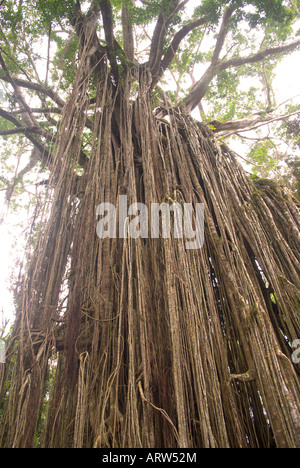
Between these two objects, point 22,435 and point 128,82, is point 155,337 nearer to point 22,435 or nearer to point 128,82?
point 22,435

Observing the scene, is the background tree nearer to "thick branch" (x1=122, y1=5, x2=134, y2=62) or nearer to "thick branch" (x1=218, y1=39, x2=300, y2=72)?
"thick branch" (x1=122, y1=5, x2=134, y2=62)

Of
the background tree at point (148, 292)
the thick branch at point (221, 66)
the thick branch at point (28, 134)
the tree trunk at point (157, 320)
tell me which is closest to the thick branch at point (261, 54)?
the thick branch at point (221, 66)

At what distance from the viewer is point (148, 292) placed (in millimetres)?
1910

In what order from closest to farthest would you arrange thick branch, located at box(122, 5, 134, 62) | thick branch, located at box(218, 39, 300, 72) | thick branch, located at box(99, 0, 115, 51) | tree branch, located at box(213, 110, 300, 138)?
thick branch, located at box(99, 0, 115, 51), thick branch, located at box(122, 5, 134, 62), tree branch, located at box(213, 110, 300, 138), thick branch, located at box(218, 39, 300, 72)

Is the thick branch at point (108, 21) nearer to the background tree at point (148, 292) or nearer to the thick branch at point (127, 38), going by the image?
the background tree at point (148, 292)

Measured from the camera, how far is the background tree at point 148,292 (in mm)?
1394

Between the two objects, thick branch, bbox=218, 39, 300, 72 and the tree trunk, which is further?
thick branch, bbox=218, 39, 300, 72

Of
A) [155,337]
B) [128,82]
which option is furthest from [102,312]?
[128,82]

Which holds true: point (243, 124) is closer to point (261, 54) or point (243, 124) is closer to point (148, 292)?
point (261, 54)

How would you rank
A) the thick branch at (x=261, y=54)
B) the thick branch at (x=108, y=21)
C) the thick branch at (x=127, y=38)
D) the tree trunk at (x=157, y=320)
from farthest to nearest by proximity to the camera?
the thick branch at (x=261, y=54) < the thick branch at (x=127, y=38) < the thick branch at (x=108, y=21) < the tree trunk at (x=157, y=320)

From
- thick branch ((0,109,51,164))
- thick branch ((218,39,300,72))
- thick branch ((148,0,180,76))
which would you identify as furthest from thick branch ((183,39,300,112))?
thick branch ((0,109,51,164))

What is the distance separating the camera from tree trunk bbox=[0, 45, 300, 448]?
1366 millimetres
